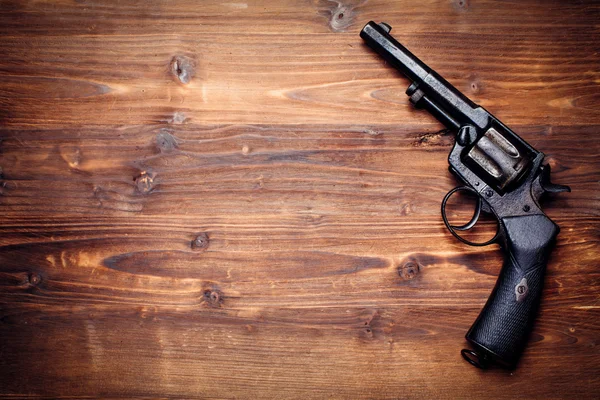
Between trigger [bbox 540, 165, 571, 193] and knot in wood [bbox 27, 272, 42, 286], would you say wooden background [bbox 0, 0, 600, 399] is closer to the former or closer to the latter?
knot in wood [bbox 27, 272, 42, 286]

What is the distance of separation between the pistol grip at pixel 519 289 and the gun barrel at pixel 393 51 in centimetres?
41

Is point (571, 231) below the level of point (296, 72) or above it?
below

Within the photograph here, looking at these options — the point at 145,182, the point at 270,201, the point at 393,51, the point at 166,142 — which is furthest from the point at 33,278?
the point at 393,51

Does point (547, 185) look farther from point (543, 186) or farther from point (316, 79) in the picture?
point (316, 79)

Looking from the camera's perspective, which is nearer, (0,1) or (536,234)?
(536,234)

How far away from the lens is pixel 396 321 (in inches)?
42.9

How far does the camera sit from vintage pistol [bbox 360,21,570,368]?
37.7 inches

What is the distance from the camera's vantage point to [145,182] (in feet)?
3.66

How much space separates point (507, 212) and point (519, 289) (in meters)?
0.17

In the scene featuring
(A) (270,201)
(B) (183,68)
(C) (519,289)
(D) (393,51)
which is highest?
(B) (183,68)

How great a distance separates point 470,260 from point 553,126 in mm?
405

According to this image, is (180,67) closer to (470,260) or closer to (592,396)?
(470,260)

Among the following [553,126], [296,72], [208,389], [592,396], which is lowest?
[592,396]

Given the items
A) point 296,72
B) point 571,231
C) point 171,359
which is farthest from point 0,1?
point 571,231
